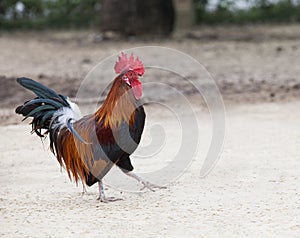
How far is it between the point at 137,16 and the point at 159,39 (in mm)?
673

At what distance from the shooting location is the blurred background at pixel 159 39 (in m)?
11.2

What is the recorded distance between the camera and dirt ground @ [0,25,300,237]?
505cm

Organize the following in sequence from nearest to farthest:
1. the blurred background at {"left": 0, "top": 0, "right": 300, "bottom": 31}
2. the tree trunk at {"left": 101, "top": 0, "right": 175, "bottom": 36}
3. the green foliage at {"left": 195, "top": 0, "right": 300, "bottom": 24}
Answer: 1. the tree trunk at {"left": 101, "top": 0, "right": 175, "bottom": 36}
2. the blurred background at {"left": 0, "top": 0, "right": 300, "bottom": 31}
3. the green foliage at {"left": 195, "top": 0, "right": 300, "bottom": 24}

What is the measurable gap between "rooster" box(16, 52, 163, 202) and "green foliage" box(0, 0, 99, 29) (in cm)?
1342

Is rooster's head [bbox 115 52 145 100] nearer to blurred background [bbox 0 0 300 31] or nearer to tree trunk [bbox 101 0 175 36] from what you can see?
tree trunk [bbox 101 0 175 36]

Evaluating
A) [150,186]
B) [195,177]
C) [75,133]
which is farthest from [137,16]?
[75,133]

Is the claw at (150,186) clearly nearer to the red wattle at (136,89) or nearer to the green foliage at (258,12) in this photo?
the red wattle at (136,89)

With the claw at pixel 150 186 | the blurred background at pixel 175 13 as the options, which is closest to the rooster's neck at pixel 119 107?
the claw at pixel 150 186

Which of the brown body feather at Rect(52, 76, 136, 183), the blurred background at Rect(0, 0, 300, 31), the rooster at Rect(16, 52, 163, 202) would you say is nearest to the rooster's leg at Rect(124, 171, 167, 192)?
the rooster at Rect(16, 52, 163, 202)

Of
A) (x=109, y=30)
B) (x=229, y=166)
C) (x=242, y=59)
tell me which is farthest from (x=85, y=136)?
(x=109, y=30)

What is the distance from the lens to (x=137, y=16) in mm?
15680

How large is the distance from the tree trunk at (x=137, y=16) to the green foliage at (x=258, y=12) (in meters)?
3.83

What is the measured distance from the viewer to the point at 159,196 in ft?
19.0

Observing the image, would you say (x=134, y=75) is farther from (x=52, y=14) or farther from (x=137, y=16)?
(x=52, y=14)
